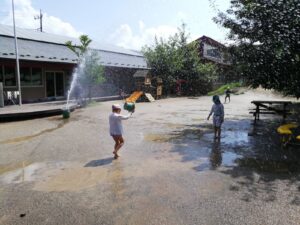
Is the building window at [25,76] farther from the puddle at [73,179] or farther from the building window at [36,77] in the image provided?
the puddle at [73,179]

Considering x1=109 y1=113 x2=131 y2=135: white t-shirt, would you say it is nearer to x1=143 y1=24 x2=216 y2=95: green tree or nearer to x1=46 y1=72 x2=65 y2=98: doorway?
x1=46 y1=72 x2=65 y2=98: doorway

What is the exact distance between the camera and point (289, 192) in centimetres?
571

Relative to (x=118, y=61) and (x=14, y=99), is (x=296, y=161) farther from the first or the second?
(x=118, y=61)

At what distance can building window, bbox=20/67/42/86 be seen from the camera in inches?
837

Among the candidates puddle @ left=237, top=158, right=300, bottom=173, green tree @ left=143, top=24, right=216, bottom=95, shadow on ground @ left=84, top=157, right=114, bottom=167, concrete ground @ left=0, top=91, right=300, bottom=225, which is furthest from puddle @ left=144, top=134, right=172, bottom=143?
green tree @ left=143, top=24, right=216, bottom=95

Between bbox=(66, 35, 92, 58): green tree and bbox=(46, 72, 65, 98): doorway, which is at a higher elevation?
bbox=(66, 35, 92, 58): green tree

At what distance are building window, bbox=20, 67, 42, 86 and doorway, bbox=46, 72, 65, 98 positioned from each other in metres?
0.85

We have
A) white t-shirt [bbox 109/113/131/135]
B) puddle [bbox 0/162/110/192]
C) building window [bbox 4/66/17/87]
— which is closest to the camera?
puddle [bbox 0/162/110/192]

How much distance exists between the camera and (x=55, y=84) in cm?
2400

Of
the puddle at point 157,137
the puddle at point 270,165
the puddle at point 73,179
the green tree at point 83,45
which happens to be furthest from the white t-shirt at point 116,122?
the green tree at point 83,45

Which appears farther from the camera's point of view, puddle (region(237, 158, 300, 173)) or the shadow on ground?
the shadow on ground

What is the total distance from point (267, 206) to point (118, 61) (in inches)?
1035

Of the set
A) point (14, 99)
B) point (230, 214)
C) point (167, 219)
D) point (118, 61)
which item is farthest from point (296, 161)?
point (118, 61)

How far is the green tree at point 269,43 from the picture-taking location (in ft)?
35.2
